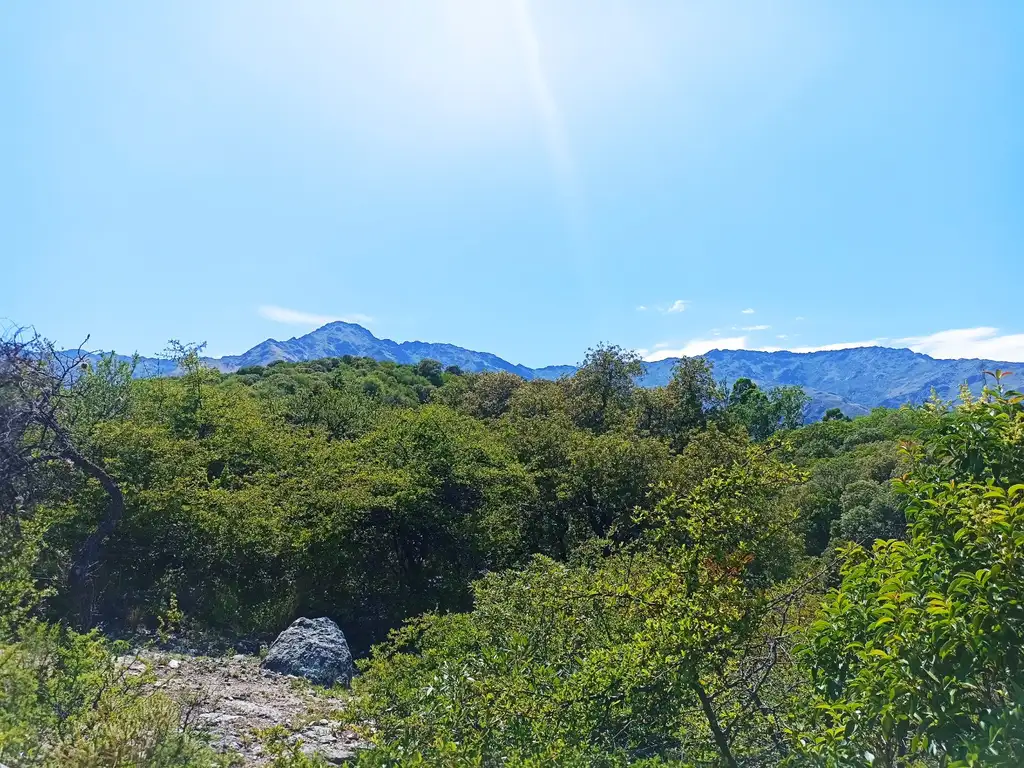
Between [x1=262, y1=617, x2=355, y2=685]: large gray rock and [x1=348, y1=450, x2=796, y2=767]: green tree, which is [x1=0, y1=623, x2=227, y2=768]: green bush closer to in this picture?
[x1=348, y1=450, x2=796, y2=767]: green tree

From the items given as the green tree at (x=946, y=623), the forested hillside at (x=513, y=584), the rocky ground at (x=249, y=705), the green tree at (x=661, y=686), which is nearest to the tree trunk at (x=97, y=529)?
the forested hillside at (x=513, y=584)

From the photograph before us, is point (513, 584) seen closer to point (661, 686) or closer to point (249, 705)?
point (249, 705)

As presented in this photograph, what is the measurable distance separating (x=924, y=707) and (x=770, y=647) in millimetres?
2546

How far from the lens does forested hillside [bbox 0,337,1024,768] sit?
8.71ft

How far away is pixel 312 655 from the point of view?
402 inches

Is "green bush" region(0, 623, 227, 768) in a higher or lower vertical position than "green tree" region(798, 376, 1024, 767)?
lower

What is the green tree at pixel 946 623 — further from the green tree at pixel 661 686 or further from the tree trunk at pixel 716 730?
the green tree at pixel 661 686

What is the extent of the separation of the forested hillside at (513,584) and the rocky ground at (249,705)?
2.34 feet

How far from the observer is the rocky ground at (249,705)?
668 centimetres

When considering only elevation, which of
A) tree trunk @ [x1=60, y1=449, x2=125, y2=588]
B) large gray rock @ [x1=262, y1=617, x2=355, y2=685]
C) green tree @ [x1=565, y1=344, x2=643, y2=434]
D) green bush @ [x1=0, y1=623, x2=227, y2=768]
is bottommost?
large gray rock @ [x1=262, y1=617, x2=355, y2=685]

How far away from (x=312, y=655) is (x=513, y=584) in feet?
14.1

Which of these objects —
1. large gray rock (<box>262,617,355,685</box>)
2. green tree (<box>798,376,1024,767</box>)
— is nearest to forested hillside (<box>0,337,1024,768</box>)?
green tree (<box>798,376,1024,767</box>)

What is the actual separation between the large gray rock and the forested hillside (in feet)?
6.00

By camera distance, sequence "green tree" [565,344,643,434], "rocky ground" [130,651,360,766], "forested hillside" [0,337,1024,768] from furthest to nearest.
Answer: "green tree" [565,344,643,434] → "rocky ground" [130,651,360,766] → "forested hillside" [0,337,1024,768]
